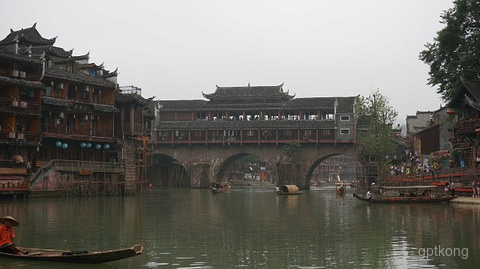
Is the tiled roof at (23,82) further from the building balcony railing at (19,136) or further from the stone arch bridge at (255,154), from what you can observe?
the stone arch bridge at (255,154)

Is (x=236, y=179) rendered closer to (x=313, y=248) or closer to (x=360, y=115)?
(x=360, y=115)

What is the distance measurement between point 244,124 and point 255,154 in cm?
498

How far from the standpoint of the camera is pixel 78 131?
A: 54375mm

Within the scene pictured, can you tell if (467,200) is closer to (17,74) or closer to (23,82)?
(23,82)

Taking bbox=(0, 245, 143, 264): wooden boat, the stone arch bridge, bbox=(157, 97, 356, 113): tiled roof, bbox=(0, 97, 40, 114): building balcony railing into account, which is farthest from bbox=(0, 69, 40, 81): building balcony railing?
bbox=(157, 97, 356, 113): tiled roof

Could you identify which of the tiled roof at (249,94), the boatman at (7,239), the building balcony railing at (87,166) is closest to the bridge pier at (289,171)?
the tiled roof at (249,94)

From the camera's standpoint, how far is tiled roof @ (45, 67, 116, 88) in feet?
170

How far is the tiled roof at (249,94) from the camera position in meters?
84.6

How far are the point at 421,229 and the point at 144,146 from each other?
41257 mm

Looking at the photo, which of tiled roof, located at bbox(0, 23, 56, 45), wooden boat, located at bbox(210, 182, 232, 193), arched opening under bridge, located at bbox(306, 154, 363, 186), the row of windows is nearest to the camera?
tiled roof, located at bbox(0, 23, 56, 45)

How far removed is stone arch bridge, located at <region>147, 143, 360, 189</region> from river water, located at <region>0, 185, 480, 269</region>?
45.6 m

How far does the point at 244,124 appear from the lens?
83188mm

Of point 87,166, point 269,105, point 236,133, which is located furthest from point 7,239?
point 269,105

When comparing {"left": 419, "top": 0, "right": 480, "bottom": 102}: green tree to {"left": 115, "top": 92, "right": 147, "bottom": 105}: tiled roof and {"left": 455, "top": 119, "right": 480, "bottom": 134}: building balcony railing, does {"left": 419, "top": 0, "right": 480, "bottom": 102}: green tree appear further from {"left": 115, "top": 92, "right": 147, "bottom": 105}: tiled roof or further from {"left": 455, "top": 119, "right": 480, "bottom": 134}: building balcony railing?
{"left": 115, "top": 92, "right": 147, "bottom": 105}: tiled roof
